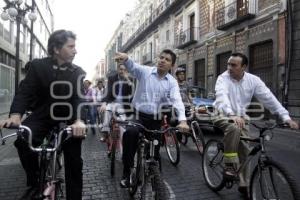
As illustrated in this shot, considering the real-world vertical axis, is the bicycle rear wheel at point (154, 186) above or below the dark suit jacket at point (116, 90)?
below

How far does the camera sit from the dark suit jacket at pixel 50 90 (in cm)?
365

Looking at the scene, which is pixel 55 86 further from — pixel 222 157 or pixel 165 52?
pixel 222 157

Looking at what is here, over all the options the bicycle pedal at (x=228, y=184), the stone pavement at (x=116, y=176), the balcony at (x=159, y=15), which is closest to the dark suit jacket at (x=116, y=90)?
the stone pavement at (x=116, y=176)

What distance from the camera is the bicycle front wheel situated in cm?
355

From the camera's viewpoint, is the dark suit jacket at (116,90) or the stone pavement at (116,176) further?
the dark suit jacket at (116,90)

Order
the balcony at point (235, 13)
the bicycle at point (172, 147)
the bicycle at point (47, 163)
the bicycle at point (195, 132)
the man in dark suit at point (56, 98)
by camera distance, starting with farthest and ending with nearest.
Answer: the balcony at point (235, 13) → the bicycle at point (195, 132) → the bicycle at point (172, 147) → the man in dark suit at point (56, 98) → the bicycle at point (47, 163)

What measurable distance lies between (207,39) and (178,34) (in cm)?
687

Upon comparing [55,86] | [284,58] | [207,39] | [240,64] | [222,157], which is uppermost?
[207,39]

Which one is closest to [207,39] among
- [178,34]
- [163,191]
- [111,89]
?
[178,34]

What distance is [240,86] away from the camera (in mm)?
4789

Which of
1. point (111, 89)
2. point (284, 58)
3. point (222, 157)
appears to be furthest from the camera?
point (284, 58)

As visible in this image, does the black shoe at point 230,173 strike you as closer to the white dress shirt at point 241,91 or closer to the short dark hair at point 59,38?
the white dress shirt at point 241,91

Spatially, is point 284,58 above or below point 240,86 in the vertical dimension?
above

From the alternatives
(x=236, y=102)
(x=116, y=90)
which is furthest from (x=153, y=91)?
(x=116, y=90)
